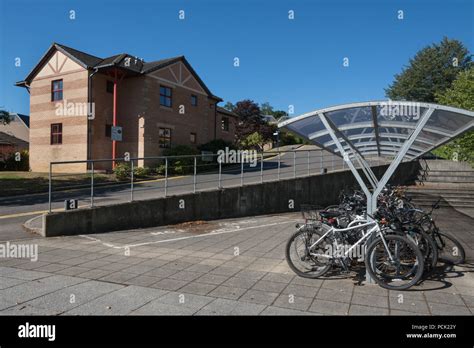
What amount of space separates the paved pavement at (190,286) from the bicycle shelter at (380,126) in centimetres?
142

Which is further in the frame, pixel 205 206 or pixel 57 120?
pixel 57 120

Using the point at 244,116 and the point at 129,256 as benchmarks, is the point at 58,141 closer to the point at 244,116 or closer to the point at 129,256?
the point at 129,256

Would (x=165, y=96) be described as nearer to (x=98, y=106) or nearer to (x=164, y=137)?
(x=164, y=137)

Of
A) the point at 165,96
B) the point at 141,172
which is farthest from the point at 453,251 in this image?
the point at 165,96

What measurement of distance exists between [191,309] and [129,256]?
2.94 m

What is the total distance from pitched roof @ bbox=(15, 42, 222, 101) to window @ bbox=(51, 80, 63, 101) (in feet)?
6.67

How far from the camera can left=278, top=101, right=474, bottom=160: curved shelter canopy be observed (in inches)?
197

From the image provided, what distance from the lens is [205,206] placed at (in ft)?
38.2

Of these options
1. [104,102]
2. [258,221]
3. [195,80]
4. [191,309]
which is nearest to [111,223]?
[258,221]

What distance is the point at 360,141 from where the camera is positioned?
7363 millimetres

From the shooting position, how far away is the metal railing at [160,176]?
1173 cm

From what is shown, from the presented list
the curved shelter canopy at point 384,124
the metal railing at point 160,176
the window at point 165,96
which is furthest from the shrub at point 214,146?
the curved shelter canopy at point 384,124

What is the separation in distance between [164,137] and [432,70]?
4084 cm

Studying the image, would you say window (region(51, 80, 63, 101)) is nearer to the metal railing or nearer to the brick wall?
the brick wall
